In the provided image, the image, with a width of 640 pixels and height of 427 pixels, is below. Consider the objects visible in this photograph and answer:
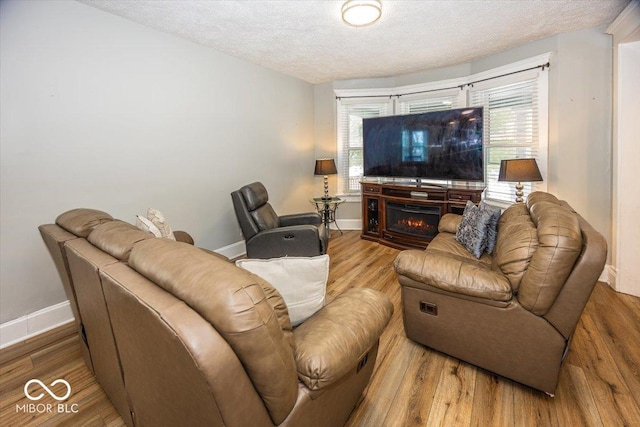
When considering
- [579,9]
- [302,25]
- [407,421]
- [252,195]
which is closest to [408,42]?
[302,25]

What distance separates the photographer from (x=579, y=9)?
2738 millimetres

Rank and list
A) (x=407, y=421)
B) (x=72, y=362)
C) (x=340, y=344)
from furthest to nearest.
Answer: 1. (x=72, y=362)
2. (x=407, y=421)
3. (x=340, y=344)

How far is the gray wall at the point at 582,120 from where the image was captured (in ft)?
10.0

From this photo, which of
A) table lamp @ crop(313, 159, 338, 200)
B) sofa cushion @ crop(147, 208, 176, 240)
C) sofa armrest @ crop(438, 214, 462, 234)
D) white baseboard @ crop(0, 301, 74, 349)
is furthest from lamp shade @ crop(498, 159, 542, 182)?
white baseboard @ crop(0, 301, 74, 349)

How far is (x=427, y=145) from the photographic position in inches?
171

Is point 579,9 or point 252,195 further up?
point 579,9

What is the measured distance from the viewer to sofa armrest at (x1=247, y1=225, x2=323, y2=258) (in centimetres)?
322

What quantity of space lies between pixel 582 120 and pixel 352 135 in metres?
3.02

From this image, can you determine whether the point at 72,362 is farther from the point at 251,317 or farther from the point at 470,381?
the point at 470,381

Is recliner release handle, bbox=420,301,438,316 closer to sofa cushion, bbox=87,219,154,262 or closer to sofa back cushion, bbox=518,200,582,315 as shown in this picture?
sofa back cushion, bbox=518,200,582,315

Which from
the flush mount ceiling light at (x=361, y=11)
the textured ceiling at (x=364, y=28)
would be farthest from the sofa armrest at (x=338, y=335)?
the textured ceiling at (x=364, y=28)

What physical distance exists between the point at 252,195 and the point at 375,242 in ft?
7.08

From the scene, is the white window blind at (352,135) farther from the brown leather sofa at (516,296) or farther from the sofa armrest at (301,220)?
the brown leather sofa at (516,296)

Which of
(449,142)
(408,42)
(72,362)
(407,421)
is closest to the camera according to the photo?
(407,421)
